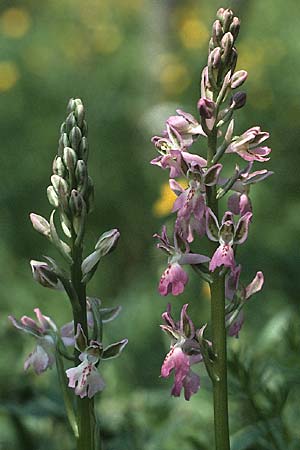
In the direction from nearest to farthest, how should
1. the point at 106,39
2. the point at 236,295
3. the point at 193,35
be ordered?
the point at 236,295 → the point at 193,35 → the point at 106,39

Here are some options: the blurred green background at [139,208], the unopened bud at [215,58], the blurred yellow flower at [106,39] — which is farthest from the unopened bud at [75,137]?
the blurred yellow flower at [106,39]

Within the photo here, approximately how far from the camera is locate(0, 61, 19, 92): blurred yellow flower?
24.2ft

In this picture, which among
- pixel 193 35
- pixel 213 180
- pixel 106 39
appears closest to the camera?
pixel 213 180

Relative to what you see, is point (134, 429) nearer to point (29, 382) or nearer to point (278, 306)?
point (29, 382)

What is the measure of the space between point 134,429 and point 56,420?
0.34 metres

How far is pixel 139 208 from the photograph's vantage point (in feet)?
20.0

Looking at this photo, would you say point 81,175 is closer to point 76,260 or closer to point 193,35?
point 76,260

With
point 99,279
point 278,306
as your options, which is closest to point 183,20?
point 99,279

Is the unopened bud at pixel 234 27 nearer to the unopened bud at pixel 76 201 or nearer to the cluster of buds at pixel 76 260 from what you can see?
the cluster of buds at pixel 76 260

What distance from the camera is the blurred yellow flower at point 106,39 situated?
28.8 ft

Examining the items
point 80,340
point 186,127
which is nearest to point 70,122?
point 186,127

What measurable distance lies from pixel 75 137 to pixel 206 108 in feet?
1.09

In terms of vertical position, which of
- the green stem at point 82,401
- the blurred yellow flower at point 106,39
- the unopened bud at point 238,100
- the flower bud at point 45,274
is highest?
the blurred yellow flower at point 106,39

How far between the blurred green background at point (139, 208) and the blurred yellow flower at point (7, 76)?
16 millimetres
